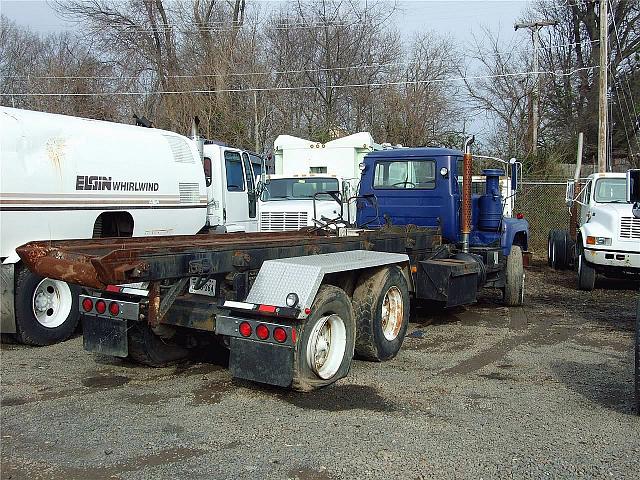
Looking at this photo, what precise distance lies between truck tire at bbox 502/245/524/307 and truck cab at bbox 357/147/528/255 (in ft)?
0.60

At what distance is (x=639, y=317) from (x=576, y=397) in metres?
0.92

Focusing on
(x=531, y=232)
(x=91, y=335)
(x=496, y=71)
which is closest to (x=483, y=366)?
(x=91, y=335)

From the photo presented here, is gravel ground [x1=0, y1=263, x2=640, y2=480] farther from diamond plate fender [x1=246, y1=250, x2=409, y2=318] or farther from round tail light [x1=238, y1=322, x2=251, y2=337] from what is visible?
diamond plate fender [x1=246, y1=250, x2=409, y2=318]

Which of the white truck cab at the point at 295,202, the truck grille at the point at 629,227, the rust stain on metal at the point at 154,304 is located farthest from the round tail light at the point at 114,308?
the truck grille at the point at 629,227

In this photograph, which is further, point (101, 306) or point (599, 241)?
point (599, 241)

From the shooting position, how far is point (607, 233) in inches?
474

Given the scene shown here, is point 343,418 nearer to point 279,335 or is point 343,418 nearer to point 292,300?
point 279,335

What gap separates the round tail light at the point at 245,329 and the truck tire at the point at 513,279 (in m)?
6.14

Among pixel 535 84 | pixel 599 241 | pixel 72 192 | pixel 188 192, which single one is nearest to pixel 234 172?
pixel 188 192

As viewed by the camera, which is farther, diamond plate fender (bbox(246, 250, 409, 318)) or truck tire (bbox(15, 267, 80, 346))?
truck tire (bbox(15, 267, 80, 346))

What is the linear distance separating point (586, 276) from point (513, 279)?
2.97 metres

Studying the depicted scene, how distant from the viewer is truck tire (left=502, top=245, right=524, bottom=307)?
413 inches

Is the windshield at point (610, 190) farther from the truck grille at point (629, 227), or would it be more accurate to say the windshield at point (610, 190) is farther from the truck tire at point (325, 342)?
the truck tire at point (325, 342)

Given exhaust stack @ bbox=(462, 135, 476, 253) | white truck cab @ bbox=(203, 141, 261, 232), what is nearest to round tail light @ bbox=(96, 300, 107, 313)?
exhaust stack @ bbox=(462, 135, 476, 253)
